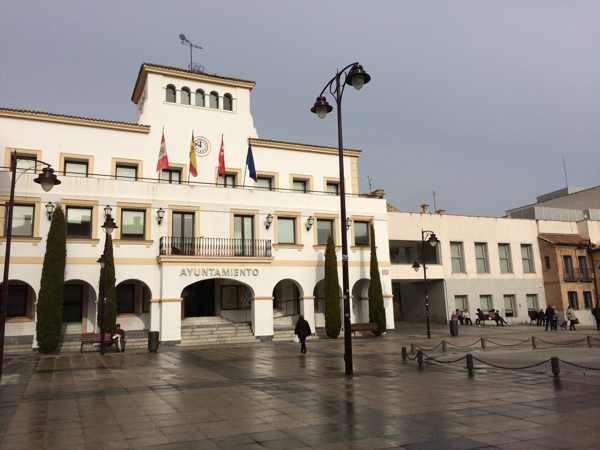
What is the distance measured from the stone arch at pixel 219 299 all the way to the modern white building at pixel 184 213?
0.20 ft

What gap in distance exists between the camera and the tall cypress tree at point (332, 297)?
2806 cm

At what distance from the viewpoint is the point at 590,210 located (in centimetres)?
4838

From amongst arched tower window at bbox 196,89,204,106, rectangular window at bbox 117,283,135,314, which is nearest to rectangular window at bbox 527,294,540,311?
arched tower window at bbox 196,89,204,106

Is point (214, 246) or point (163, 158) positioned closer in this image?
point (163, 158)

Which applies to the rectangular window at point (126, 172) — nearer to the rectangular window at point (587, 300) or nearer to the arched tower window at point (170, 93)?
the arched tower window at point (170, 93)

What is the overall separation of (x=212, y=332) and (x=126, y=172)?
33.5 ft

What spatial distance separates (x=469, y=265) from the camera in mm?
38938

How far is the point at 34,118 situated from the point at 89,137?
9.08 ft

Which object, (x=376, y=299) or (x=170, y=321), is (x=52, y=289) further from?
(x=376, y=299)

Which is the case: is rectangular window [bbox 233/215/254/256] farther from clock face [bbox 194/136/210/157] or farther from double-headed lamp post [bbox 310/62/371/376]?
double-headed lamp post [bbox 310/62/371/376]

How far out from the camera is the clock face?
1175 inches

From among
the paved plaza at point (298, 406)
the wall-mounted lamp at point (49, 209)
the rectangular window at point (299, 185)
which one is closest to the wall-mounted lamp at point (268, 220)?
the rectangular window at point (299, 185)

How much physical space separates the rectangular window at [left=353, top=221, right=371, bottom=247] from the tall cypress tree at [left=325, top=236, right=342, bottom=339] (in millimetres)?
3231

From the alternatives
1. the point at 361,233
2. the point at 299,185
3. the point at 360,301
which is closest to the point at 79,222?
the point at 299,185
